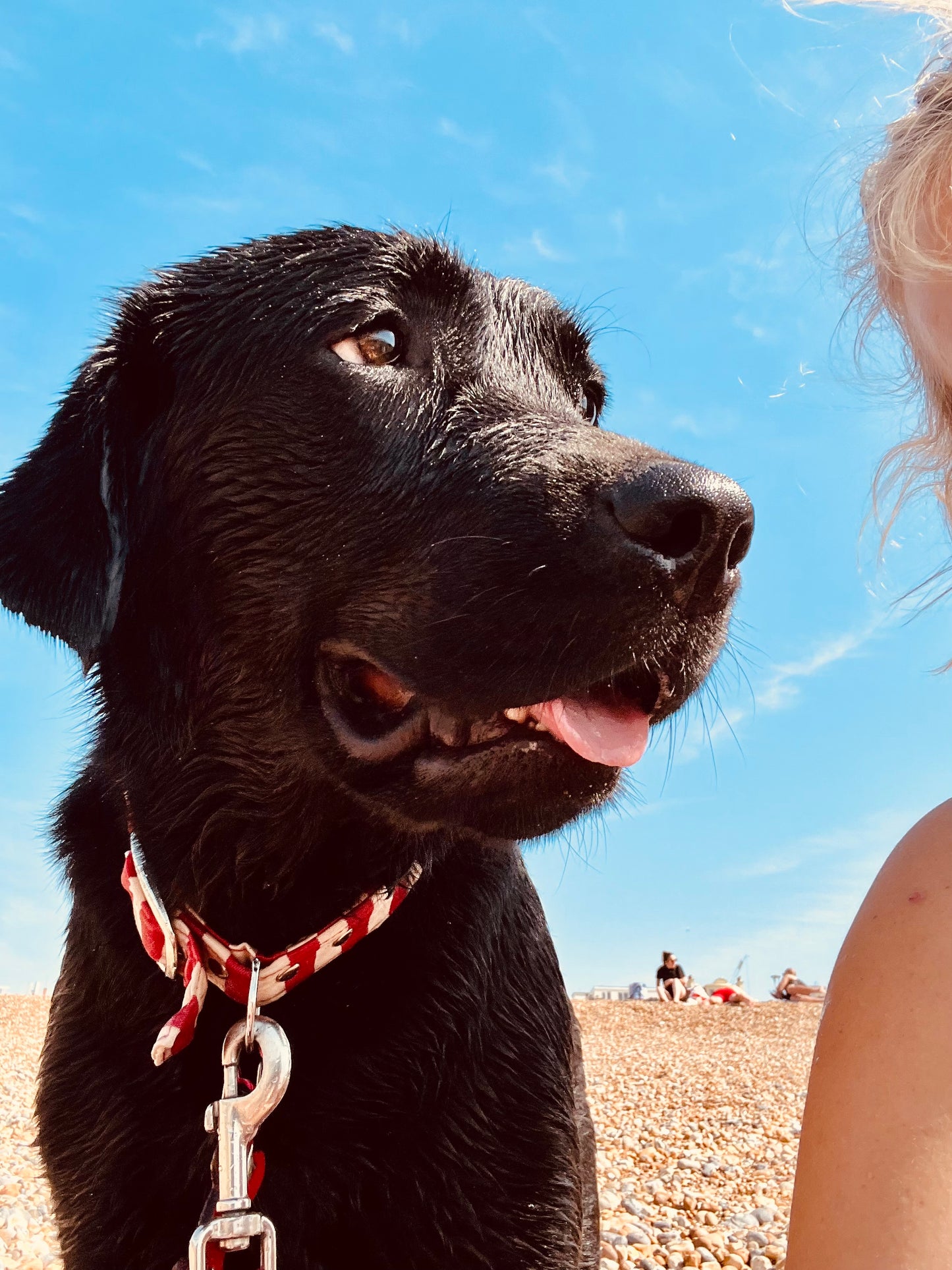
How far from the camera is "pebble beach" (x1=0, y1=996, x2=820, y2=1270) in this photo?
5.46 metres

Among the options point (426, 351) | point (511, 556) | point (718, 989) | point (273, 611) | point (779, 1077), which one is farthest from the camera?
point (718, 989)

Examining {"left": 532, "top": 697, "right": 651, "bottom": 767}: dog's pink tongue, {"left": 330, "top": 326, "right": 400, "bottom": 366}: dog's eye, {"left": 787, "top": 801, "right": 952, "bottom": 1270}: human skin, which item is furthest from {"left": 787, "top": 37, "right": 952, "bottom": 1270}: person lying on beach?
{"left": 330, "top": 326, "right": 400, "bottom": 366}: dog's eye

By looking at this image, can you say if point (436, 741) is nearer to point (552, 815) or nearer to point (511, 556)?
point (552, 815)

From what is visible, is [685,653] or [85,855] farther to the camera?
[85,855]

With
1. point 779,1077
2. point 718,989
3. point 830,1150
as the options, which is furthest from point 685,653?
point 718,989

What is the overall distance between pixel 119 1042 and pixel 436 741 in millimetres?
1098

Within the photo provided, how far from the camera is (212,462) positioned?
2.68 meters

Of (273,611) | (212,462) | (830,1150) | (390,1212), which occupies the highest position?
(212,462)

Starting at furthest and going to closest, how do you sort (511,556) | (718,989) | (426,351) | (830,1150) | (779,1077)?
(718,989) → (779,1077) → (426,351) → (511,556) → (830,1150)

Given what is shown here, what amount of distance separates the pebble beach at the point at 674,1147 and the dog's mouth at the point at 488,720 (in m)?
1.67

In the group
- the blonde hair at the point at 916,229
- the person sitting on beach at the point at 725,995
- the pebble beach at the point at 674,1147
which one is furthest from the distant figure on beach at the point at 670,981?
the blonde hair at the point at 916,229

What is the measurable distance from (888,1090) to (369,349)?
1.99 meters

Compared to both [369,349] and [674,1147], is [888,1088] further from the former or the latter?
[674,1147]

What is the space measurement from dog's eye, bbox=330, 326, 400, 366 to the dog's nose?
2.85 ft
